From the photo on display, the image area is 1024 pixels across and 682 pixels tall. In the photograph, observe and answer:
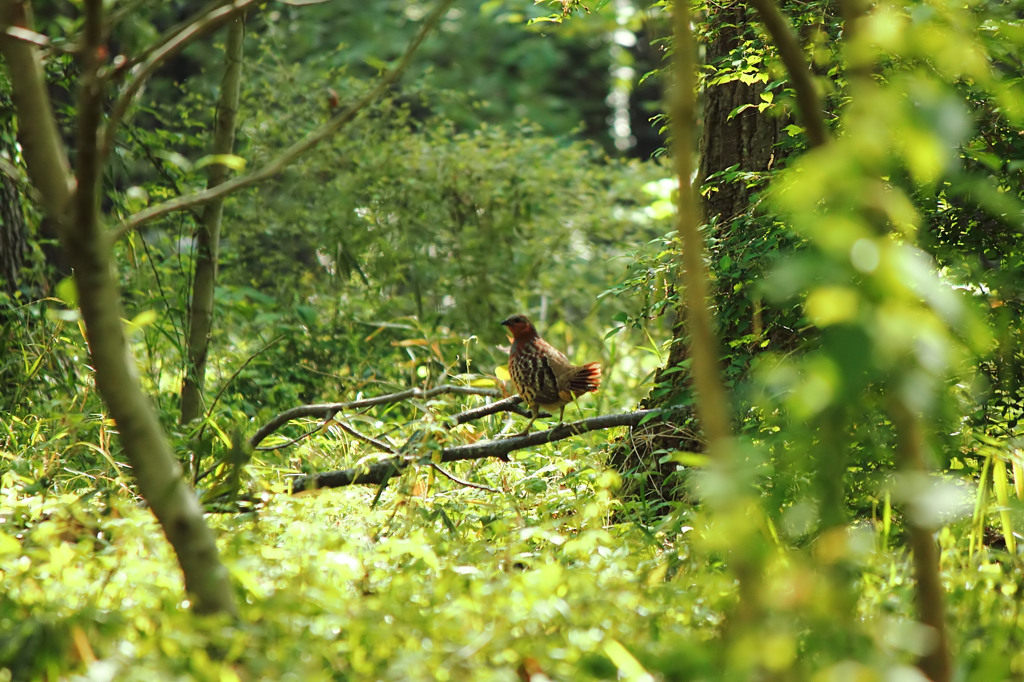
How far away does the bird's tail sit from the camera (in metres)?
4.34

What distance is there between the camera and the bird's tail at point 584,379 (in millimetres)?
4336

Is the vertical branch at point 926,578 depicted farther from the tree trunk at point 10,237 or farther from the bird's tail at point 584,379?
the tree trunk at point 10,237

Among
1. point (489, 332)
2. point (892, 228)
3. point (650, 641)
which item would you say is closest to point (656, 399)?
point (892, 228)

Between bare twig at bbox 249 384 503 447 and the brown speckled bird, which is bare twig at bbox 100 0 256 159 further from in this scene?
the brown speckled bird

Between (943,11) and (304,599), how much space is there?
1653 millimetres

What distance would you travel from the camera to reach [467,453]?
3.55 metres

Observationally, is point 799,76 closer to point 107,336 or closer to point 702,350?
point 702,350

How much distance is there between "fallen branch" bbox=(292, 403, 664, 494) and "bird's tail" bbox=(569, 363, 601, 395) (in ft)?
2.01

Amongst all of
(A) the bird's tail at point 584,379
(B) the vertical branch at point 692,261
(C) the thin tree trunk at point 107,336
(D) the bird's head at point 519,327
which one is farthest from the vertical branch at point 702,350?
(D) the bird's head at point 519,327

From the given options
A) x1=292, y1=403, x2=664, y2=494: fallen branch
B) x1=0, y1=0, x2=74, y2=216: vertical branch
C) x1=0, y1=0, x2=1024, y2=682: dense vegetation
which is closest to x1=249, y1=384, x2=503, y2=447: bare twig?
x1=0, y1=0, x2=1024, y2=682: dense vegetation

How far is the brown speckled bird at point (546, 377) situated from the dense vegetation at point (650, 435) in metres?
0.31

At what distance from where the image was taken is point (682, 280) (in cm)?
365

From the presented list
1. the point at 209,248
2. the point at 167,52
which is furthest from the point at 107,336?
the point at 209,248

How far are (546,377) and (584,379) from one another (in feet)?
0.68
